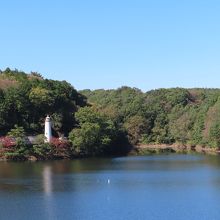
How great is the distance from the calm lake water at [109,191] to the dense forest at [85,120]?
51.8ft

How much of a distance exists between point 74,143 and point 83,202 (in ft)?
164

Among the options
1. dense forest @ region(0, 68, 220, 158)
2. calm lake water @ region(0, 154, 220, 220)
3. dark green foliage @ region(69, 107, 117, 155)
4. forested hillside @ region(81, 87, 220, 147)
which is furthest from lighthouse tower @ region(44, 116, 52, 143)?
forested hillside @ region(81, 87, 220, 147)

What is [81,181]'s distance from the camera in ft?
202

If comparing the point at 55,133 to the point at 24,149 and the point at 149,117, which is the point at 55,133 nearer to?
the point at 24,149

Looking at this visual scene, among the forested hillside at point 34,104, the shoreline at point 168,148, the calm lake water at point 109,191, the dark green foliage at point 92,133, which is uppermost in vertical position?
the forested hillside at point 34,104

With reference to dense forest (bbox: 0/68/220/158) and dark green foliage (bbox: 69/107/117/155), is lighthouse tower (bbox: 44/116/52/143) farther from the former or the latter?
dark green foliage (bbox: 69/107/117/155)

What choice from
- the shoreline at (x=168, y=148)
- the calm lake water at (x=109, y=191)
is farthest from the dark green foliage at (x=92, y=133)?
the shoreline at (x=168, y=148)

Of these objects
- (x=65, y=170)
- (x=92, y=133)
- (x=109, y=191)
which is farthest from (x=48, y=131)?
(x=109, y=191)

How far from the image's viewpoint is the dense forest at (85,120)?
9738cm

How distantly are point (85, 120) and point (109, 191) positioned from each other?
51388 mm

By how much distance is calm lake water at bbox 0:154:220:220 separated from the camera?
42656 mm

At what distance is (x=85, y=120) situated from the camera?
104938 mm

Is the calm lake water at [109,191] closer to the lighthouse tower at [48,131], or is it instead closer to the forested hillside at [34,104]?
the lighthouse tower at [48,131]

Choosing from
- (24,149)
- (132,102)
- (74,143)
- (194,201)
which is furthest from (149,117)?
(194,201)
